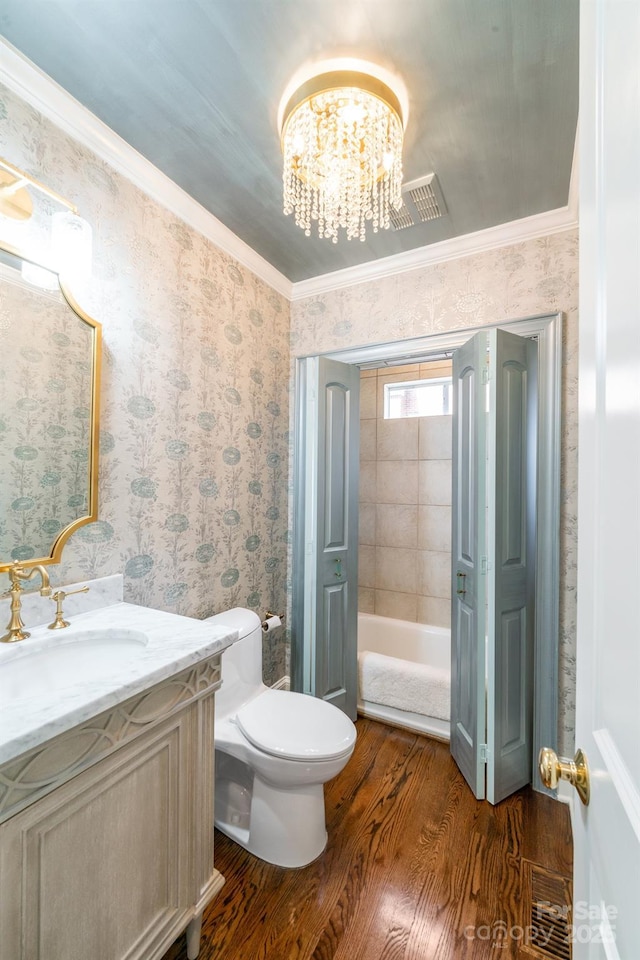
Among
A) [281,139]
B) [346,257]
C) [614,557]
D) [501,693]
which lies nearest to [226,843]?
[501,693]

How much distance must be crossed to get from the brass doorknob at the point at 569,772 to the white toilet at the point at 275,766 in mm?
946

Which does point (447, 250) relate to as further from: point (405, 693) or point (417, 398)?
point (405, 693)

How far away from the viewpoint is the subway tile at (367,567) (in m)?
3.17

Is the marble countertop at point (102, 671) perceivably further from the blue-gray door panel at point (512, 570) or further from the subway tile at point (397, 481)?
the subway tile at point (397, 481)

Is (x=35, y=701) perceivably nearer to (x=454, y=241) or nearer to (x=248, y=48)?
(x=248, y=48)

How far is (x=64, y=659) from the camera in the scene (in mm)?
1127

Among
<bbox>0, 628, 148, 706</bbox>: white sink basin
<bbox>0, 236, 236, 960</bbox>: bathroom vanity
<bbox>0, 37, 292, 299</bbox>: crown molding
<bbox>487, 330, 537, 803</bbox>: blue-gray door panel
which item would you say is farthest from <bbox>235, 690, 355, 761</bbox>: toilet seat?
<bbox>0, 37, 292, 299</bbox>: crown molding

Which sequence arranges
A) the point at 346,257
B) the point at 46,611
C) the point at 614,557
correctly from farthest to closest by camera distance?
1. the point at 346,257
2. the point at 46,611
3. the point at 614,557

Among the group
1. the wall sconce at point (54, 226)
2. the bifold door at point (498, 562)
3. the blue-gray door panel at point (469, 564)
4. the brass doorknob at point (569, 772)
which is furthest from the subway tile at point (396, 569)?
the wall sconce at point (54, 226)

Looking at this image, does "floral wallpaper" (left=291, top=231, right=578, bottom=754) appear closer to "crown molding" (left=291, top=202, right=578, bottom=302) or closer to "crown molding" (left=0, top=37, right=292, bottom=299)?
"crown molding" (left=291, top=202, right=578, bottom=302)

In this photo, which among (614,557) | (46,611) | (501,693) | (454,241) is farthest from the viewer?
(454,241)

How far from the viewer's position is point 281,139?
53.7 inches

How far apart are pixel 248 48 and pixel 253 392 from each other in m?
1.27

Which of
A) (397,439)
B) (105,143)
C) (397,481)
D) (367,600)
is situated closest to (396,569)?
(367,600)
